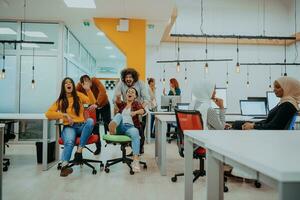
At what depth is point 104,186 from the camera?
3.11 meters

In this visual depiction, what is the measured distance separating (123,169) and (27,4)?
162 inches

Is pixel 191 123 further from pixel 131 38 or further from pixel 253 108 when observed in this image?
pixel 131 38

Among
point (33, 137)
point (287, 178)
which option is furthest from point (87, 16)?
point (287, 178)

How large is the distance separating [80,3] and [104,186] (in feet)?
12.9

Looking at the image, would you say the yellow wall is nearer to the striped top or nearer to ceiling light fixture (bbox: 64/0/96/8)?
ceiling light fixture (bbox: 64/0/96/8)

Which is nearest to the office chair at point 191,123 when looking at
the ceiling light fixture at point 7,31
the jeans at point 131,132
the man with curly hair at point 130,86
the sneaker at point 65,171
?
the jeans at point 131,132

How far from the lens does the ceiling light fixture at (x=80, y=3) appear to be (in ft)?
17.5

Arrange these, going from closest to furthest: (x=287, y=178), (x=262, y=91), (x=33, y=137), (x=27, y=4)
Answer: (x=287, y=178)
(x=27, y=4)
(x=33, y=137)
(x=262, y=91)

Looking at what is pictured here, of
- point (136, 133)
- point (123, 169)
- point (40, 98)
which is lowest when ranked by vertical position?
point (123, 169)

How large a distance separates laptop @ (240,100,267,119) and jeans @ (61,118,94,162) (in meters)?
2.79

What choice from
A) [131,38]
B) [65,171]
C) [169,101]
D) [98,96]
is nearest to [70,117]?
[65,171]

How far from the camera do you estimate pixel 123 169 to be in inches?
156

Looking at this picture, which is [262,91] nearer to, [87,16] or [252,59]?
[252,59]

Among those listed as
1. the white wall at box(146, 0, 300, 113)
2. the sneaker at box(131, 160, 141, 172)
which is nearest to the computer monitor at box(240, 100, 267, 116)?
the sneaker at box(131, 160, 141, 172)
